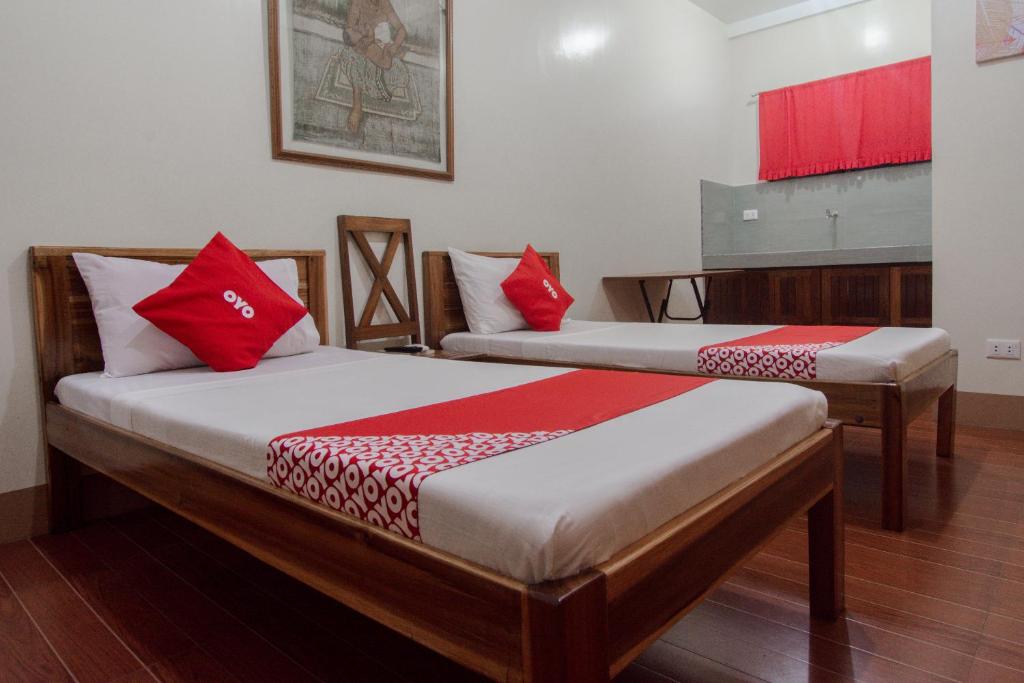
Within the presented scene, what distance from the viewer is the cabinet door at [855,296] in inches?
175

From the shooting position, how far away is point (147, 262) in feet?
7.40

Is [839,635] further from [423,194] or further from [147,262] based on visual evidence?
[423,194]

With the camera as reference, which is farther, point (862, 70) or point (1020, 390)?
point (862, 70)

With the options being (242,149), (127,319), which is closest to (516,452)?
Answer: (127,319)

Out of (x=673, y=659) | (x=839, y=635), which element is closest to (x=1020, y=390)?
(x=839, y=635)

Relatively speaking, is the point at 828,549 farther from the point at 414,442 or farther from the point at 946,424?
the point at 946,424

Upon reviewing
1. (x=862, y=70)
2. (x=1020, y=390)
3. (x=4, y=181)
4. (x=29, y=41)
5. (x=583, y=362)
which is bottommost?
(x=1020, y=390)

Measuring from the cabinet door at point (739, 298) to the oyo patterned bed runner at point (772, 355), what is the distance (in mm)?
2431

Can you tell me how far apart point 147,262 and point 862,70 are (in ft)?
17.0

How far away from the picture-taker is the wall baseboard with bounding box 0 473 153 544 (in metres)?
2.14

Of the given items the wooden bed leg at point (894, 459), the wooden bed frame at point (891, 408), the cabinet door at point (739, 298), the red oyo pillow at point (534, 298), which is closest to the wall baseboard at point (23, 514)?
the red oyo pillow at point (534, 298)

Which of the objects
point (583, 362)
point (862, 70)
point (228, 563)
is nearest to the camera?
point (228, 563)

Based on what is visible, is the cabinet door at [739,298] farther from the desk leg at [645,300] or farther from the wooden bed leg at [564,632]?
the wooden bed leg at [564,632]

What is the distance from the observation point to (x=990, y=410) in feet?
10.8
